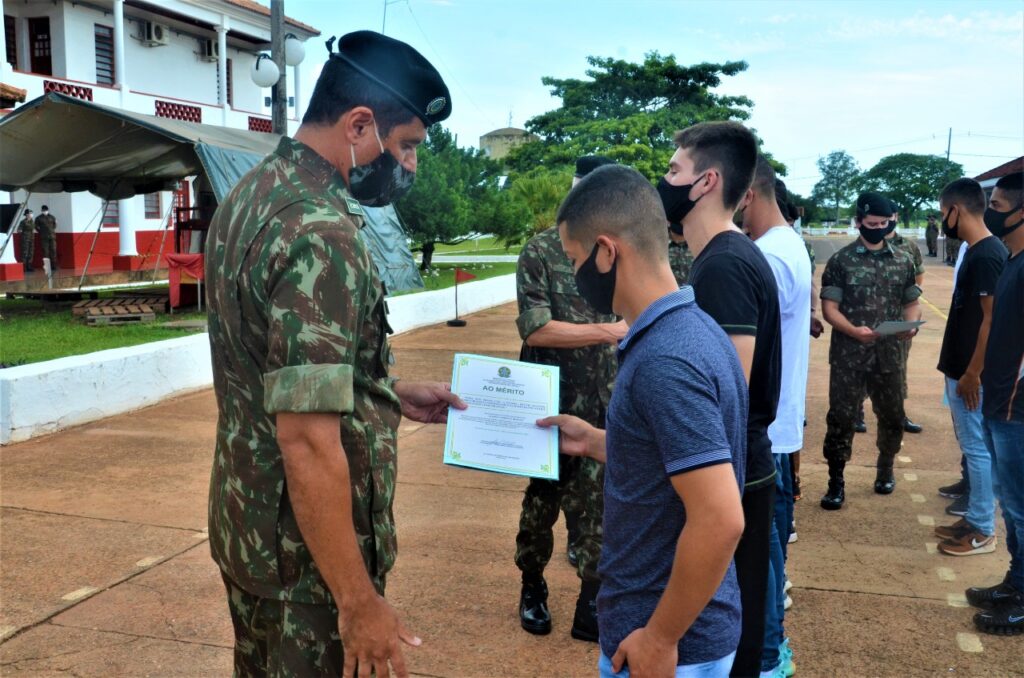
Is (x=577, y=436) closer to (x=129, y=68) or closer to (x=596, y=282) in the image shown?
(x=596, y=282)

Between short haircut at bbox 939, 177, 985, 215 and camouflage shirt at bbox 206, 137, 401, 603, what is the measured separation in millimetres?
3825

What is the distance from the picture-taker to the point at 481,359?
116 inches

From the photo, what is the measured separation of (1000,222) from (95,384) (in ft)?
21.5

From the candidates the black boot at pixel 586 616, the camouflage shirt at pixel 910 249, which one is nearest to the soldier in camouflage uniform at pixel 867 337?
the camouflage shirt at pixel 910 249

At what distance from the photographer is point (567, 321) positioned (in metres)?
3.83

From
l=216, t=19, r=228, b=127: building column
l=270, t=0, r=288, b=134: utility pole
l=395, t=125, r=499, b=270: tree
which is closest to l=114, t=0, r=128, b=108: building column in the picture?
l=216, t=19, r=228, b=127: building column

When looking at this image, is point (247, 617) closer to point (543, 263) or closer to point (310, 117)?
point (310, 117)

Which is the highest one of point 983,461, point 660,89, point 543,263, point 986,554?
point 660,89

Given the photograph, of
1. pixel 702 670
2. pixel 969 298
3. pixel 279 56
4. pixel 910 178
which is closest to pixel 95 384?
pixel 279 56

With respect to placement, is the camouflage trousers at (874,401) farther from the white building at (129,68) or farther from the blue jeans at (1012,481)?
the white building at (129,68)

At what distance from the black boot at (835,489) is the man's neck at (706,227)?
353 centimetres

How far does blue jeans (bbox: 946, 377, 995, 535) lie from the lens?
489cm

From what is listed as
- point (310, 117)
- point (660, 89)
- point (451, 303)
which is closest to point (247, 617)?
point (310, 117)

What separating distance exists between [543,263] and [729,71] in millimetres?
42496
